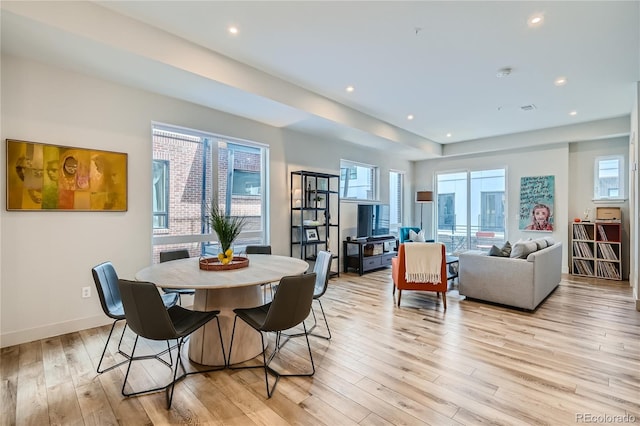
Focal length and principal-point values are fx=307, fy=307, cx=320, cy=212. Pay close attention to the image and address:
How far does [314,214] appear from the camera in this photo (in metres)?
5.88

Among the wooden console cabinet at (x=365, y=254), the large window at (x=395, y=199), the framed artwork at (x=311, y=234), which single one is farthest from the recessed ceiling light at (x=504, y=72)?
the large window at (x=395, y=199)

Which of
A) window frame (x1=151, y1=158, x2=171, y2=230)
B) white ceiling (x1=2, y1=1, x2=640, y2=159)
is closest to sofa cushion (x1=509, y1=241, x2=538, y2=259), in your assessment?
white ceiling (x1=2, y1=1, x2=640, y2=159)

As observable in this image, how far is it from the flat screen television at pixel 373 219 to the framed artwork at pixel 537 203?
→ 9.79ft

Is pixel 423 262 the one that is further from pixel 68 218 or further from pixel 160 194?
pixel 68 218

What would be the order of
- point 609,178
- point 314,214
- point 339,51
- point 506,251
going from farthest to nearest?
point 609,178 → point 314,214 → point 506,251 → point 339,51

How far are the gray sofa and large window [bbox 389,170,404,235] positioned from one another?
3.66 m

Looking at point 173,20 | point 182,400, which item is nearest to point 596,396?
point 182,400

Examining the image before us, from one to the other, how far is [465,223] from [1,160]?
832cm

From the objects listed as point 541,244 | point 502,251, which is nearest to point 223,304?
point 502,251

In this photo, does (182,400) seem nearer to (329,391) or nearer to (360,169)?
(329,391)

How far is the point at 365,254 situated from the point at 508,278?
2.83m

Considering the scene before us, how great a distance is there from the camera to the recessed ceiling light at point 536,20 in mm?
2697

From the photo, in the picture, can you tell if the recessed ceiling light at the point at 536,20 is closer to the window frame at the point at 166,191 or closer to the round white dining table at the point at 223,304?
the round white dining table at the point at 223,304

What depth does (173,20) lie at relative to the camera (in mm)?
2812
